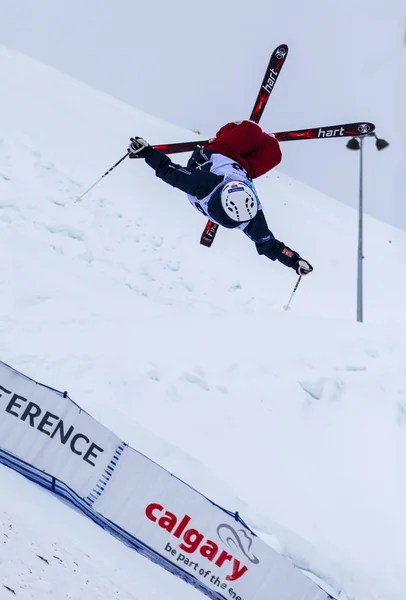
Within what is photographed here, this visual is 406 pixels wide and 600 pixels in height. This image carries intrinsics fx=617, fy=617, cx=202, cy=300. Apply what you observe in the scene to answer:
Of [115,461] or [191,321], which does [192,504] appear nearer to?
[115,461]

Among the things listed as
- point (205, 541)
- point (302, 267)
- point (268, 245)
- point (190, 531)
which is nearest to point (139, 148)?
point (268, 245)

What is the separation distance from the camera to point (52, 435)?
6.43 m

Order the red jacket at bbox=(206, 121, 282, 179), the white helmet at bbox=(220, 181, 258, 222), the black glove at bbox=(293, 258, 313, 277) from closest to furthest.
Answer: the white helmet at bbox=(220, 181, 258, 222)
the red jacket at bbox=(206, 121, 282, 179)
the black glove at bbox=(293, 258, 313, 277)

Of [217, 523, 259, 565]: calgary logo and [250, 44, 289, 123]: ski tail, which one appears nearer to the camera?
[217, 523, 259, 565]: calgary logo

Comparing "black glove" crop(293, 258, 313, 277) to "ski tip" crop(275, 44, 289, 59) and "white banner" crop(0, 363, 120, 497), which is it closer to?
"white banner" crop(0, 363, 120, 497)

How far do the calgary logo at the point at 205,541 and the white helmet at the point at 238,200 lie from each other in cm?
327

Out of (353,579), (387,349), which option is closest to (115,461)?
(353,579)

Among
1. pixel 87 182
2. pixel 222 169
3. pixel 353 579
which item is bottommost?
pixel 353 579

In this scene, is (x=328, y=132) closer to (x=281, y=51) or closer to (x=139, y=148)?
(x=281, y=51)

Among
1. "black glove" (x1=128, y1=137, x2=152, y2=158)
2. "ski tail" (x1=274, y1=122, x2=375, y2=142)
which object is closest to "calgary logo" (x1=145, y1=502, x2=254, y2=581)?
"black glove" (x1=128, y1=137, x2=152, y2=158)

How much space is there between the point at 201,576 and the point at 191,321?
18.3 feet

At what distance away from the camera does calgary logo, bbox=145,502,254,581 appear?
6.32 m

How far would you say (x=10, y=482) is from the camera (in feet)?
20.5

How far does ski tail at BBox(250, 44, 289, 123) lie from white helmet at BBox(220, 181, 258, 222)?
4.74 m
